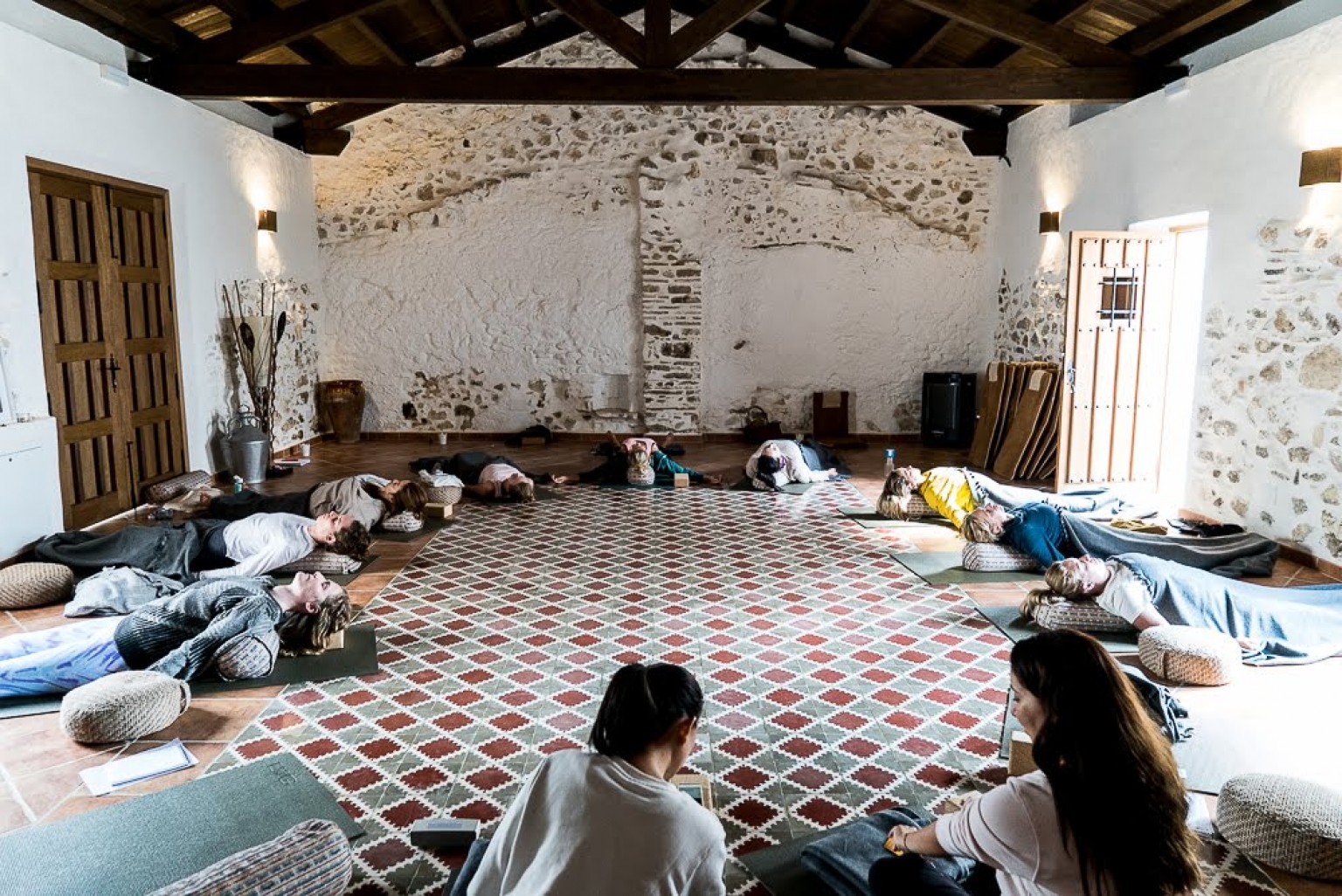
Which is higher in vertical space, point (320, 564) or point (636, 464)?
point (636, 464)

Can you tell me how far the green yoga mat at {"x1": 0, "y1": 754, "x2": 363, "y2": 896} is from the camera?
257 cm

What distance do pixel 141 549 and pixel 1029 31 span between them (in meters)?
6.87

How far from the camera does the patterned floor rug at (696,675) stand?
3018 millimetres

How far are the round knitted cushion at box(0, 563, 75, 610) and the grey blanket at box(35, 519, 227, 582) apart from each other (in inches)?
9.9

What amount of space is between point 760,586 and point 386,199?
24.0 ft

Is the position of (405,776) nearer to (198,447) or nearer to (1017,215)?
(198,447)

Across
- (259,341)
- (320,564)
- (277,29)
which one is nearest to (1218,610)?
(320,564)

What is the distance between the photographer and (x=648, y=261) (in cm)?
1058

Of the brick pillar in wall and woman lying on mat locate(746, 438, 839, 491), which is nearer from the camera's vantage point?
woman lying on mat locate(746, 438, 839, 491)

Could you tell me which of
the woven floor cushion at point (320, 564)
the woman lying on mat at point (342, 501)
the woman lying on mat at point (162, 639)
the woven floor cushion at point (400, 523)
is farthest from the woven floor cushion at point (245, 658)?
the woven floor cushion at point (400, 523)

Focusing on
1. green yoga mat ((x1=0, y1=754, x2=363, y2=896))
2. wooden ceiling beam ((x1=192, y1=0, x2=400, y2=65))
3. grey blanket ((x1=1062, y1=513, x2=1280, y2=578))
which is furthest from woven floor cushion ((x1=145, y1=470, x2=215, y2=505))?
grey blanket ((x1=1062, y1=513, x2=1280, y2=578))

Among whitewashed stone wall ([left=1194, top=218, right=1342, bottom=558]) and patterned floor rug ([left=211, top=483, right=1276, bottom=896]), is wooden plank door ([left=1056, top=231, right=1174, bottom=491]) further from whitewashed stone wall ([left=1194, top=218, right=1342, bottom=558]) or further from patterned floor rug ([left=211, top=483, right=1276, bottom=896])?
patterned floor rug ([left=211, top=483, right=1276, bottom=896])

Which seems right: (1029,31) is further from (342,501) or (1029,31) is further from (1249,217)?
(342,501)

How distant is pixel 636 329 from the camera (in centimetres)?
1078
